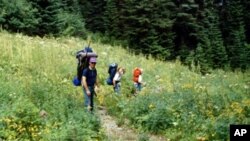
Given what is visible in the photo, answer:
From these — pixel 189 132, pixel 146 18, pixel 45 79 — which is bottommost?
pixel 189 132

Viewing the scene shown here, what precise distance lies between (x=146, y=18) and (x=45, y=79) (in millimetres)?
22864

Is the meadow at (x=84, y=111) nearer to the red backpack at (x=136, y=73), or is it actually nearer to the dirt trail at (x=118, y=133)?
the dirt trail at (x=118, y=133)

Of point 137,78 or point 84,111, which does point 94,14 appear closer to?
point 137,78

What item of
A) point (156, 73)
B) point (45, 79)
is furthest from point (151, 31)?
point (45, 79)

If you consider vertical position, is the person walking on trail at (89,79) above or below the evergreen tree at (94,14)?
below

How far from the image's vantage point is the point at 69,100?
11.9 m

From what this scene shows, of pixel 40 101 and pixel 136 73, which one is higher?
pixel 136 73

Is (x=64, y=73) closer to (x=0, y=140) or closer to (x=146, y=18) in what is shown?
(x=0, y=140)

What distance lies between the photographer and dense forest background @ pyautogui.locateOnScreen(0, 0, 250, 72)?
113 ft

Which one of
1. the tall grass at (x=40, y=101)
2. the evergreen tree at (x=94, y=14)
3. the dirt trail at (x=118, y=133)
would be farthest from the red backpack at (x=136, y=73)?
the evergreen tree at (x=94, y=14)

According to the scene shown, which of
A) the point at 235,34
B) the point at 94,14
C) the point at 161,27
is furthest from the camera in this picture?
the point at 235,34

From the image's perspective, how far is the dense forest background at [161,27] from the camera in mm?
34312

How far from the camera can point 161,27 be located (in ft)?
118

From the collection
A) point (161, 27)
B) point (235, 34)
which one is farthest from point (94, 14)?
point (235, 34)
